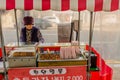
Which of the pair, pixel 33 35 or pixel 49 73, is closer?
pixel 49 73

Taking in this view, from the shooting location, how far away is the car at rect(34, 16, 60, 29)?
264 inches

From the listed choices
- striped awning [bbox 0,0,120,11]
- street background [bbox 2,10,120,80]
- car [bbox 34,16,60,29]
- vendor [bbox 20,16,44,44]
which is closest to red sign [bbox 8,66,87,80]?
striped awning [bbox 0,0,120,11]

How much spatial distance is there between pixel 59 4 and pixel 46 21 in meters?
5.29

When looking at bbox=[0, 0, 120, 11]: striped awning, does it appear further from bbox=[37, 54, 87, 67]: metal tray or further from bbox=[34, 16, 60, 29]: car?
bbox=[34, 16, 60, 29]: car

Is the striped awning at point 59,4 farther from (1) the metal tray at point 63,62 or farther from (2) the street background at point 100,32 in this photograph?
(2) the street background at point 100,32

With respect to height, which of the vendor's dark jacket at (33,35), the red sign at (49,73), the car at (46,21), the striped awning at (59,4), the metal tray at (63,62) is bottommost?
the red sign at (49,73)

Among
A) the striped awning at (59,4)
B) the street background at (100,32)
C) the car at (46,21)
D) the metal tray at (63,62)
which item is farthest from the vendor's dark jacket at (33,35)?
the car at (46,21)

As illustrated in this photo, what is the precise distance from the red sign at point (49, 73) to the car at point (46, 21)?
4367 mm

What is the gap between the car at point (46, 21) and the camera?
6.71m

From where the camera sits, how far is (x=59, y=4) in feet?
6.59

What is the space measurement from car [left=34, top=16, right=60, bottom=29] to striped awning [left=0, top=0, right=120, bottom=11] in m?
4.53

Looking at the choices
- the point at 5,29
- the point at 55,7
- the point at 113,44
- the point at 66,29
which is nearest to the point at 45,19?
the point at 5,29

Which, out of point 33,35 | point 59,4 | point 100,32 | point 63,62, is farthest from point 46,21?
point 59,4

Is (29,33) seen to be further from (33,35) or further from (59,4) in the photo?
(59,4)
